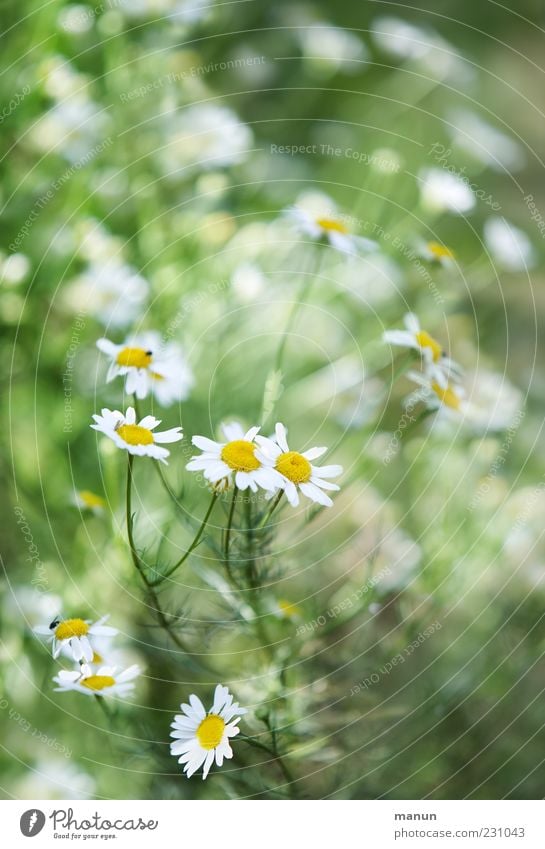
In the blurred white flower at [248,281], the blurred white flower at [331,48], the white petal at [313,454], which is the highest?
the blurred white flower at [331,48]

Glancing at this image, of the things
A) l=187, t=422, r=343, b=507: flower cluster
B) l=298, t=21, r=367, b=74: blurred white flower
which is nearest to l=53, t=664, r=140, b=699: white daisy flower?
l=187, t=422, r=343, b=507: flower cluster

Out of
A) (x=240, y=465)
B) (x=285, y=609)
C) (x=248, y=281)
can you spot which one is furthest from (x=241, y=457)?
(x=248, y=281)

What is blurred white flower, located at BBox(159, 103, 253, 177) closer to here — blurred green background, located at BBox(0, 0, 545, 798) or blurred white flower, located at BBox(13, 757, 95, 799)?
blurred green background, located at BBox(0, 0, 545, 798)

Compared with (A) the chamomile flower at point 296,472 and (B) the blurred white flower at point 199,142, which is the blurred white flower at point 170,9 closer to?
(B) the blurred white flower at point 199,142

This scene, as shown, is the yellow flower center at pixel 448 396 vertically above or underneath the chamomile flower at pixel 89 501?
above

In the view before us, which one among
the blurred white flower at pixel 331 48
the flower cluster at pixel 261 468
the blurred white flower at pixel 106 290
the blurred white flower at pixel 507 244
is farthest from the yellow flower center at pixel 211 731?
the blurred white flower at pixel 331 48

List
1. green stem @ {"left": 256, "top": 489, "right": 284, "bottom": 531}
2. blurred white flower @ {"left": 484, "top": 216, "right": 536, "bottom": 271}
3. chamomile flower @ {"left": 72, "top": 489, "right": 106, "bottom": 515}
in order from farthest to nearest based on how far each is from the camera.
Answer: blurred white flower @ {"left": 484, "top": 216, "right": 536, "bottom": 271} < chamomile flower @ {"left": 72, "top": 489, "right": 106, "bottom": 515} < green stem @ {"left": 256, "top": 489, "right": 284, "bottom": 531}

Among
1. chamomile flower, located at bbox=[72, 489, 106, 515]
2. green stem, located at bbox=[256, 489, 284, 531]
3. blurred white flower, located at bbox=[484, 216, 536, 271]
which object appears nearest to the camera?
green stem, located at bbox=[256, 489, 284, 531]
